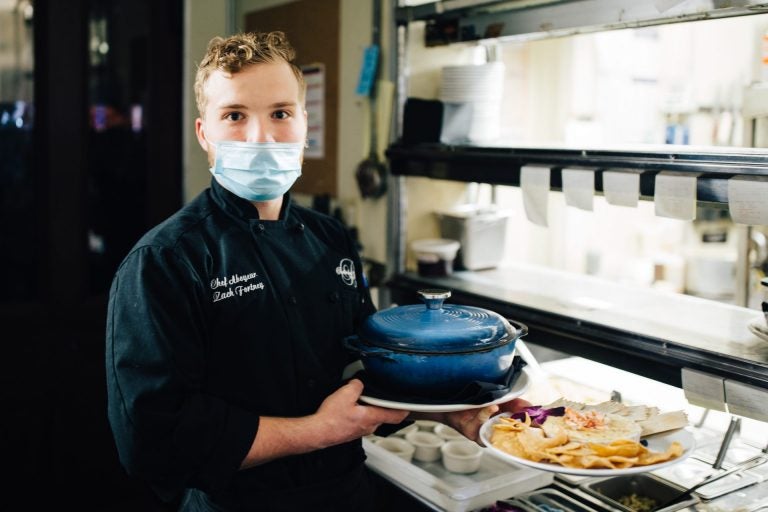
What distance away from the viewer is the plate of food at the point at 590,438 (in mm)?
1461

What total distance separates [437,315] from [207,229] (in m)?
0.54

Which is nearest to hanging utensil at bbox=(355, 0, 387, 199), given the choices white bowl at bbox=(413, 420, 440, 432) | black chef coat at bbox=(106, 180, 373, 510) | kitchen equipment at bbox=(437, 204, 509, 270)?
kitchen equipment at bbox=(437, 204, 509, 270)

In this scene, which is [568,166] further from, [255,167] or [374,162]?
[374,162]

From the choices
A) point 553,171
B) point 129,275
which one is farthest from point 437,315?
point 553,171

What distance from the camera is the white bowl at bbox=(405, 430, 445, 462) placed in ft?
8.13

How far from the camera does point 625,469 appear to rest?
4.69 feet

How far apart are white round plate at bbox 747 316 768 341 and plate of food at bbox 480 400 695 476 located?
0.44m

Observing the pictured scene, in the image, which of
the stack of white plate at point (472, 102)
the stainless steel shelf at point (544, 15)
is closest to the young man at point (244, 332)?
the stainless steel shelf at point (544, 15)

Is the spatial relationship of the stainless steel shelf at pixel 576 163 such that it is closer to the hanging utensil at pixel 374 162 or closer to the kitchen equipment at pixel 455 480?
the hanging utensil at pixel 374 162

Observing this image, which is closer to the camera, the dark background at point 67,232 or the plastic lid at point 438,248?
the plastic lid at point 438,248

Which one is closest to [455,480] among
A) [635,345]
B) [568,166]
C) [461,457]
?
[461,457]

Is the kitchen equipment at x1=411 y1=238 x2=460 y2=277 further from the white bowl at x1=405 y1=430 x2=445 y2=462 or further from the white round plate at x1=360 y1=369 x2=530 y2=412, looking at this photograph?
the white round plate at x1=360 y1=369 x2=530 y2=412

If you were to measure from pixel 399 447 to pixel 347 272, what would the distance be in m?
0.79

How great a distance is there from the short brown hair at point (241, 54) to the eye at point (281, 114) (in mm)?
105
